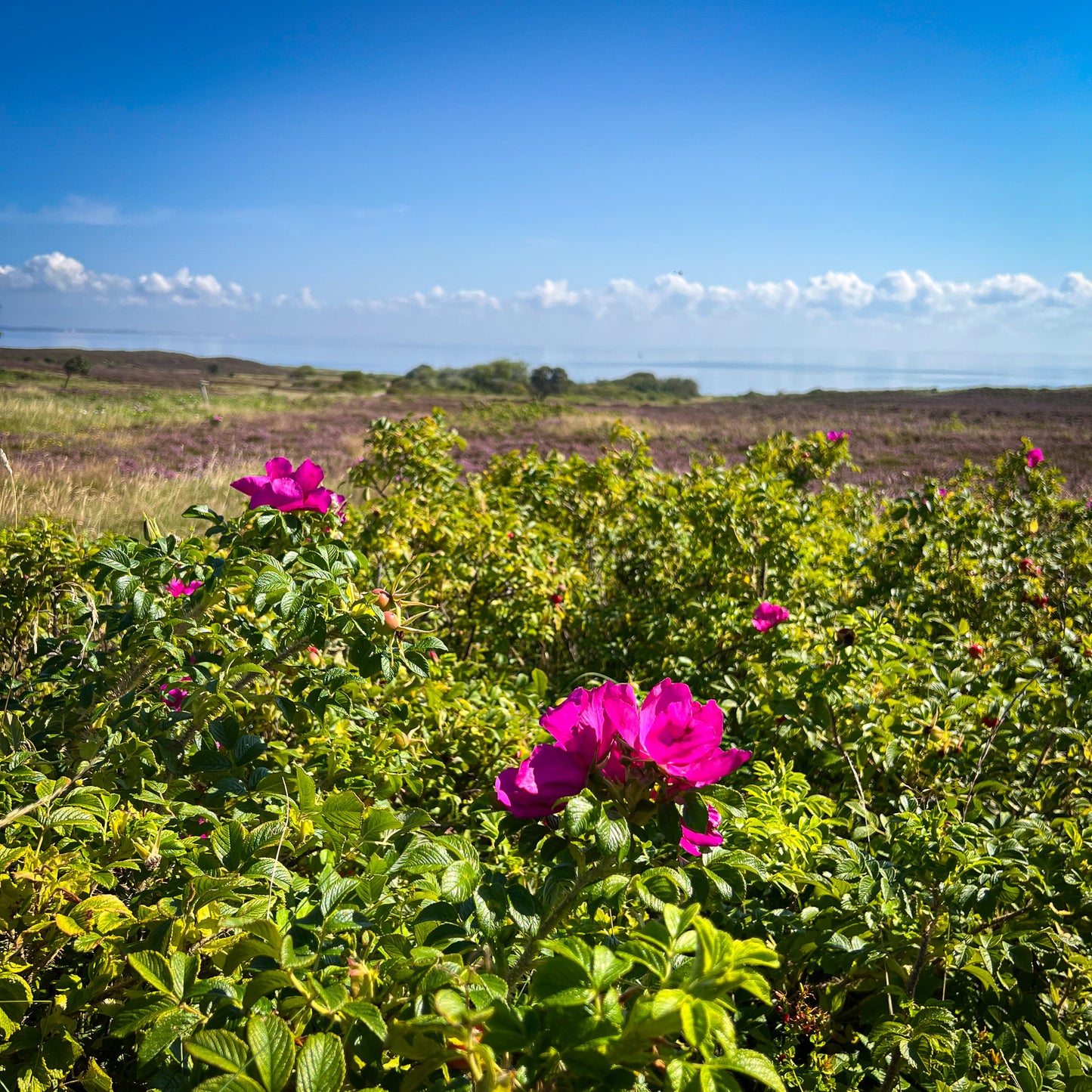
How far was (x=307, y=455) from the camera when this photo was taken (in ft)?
42.3

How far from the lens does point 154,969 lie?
2.66ft

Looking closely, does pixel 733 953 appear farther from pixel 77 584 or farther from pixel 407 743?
pixel 77 584

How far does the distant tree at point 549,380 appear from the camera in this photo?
162 ft

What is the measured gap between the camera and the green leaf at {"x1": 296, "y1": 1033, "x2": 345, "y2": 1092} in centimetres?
62

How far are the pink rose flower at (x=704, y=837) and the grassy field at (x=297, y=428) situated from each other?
371 centimetres

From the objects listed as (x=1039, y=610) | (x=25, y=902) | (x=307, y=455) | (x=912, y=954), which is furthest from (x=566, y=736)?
(x=307, y=455)

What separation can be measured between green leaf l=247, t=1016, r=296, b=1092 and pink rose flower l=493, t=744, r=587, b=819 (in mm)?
318

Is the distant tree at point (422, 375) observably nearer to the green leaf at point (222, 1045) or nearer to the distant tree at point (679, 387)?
the distant tree at point (679, 387)

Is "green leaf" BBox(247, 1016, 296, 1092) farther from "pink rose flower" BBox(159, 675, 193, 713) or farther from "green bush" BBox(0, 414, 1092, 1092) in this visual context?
"pink rose flower" BBox(159, 675, 193, 713)

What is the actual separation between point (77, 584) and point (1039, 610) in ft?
13.7

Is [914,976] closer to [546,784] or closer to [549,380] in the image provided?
[546,784]

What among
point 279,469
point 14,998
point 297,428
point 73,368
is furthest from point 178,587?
point 73,368

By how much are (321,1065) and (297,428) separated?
Answer: 62.3 feet

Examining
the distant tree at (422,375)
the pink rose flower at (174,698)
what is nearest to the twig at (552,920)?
the pink rose flower at (174,698)
